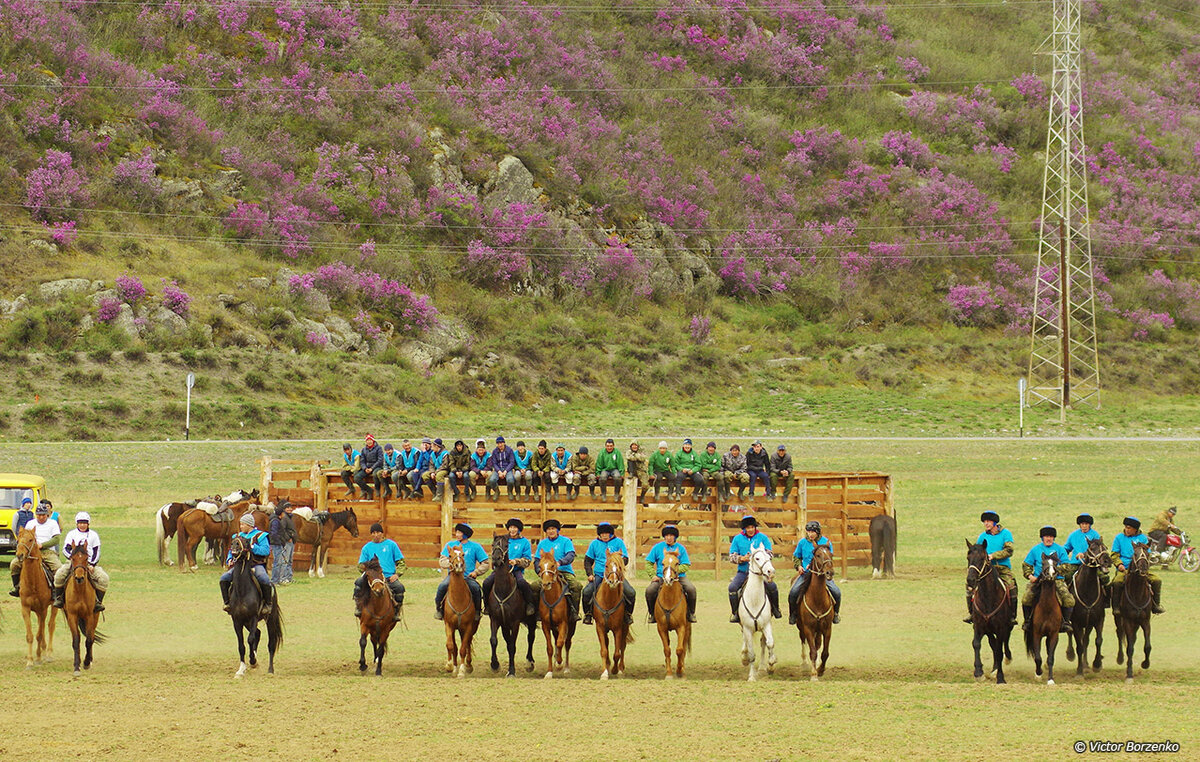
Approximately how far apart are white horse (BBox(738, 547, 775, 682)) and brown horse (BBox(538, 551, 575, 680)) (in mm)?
2503

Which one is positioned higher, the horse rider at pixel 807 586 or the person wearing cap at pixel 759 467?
the person wearing cap at pixel 759 467

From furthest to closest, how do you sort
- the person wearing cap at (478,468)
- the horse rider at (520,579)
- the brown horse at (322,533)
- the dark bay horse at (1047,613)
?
1. the person wearing cap at (478,468)
2. the brown horse at (322,533)
3. the horse rider at (520,579)
4. the dark bay horse at (1047,613)

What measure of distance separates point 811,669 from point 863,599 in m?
6.07

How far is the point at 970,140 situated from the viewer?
85000 millimetres

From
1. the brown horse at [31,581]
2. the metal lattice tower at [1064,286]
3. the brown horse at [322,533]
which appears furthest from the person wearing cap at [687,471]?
the metal lattice tower at [1064,286]

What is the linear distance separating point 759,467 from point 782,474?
531 mm

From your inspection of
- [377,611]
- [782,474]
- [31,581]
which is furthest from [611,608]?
[782,474]

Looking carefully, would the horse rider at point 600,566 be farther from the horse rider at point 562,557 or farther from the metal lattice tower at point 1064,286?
Answer: the metal lattice tower at point 1064,286

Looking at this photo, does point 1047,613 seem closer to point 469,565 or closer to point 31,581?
point 469,565

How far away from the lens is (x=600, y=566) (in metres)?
18.0

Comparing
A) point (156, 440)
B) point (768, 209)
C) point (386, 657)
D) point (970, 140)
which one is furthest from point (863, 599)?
point (970, 140)

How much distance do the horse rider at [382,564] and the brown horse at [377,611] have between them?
7 centimetres

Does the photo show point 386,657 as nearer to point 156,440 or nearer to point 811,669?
point 811,669

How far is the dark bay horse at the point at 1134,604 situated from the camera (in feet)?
57.1
